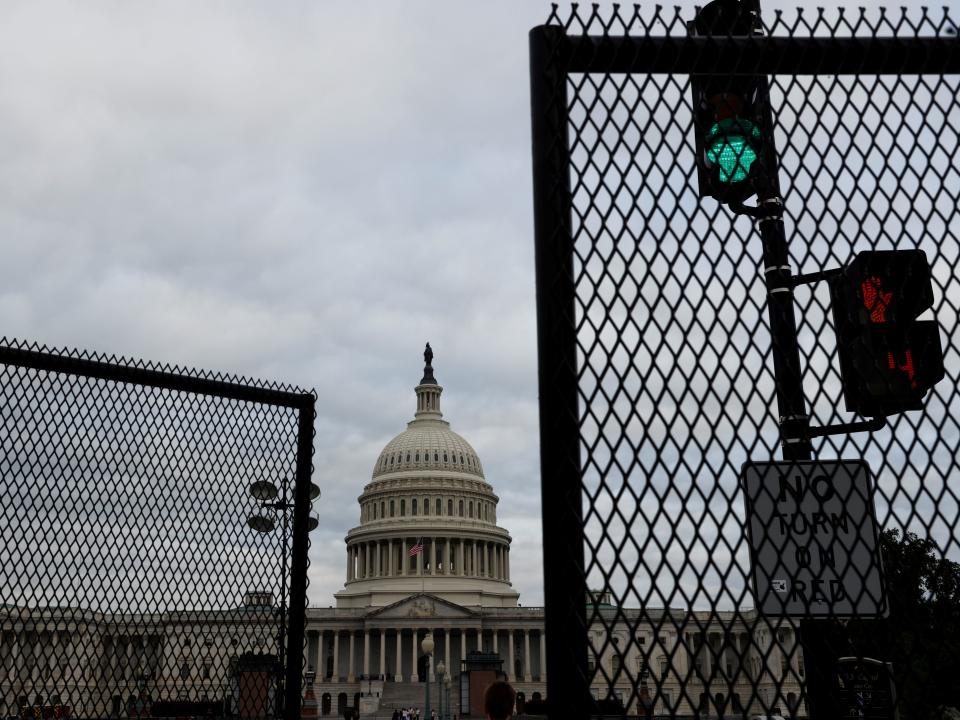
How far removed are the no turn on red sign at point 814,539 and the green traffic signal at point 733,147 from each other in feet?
5.20

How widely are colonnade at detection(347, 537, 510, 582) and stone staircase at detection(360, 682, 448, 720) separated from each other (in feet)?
58.0

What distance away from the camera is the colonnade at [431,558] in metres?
116

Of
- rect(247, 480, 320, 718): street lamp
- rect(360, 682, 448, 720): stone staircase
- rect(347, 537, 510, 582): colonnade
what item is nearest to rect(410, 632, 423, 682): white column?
rect(360, 682, 448, 720): stone staircase

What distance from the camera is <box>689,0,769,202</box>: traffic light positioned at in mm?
4789

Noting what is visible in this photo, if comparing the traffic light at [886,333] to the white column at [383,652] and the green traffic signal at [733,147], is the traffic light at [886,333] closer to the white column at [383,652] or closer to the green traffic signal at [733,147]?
the green traffic signal at [733,147]

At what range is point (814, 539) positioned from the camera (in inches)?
167

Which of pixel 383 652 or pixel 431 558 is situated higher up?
pixel 431 558

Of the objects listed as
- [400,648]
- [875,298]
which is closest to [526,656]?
[400,648]

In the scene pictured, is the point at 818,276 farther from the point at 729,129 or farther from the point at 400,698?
the point at 400,698

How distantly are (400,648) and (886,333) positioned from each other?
10635 cm

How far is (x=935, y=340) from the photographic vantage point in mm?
4504

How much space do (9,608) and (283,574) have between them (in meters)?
2.27

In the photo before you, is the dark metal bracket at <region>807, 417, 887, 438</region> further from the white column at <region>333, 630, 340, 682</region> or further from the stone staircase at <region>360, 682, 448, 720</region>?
the white column at <region>333, 630, 340, 682</region>

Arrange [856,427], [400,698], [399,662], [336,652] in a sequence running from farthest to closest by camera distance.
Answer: [336,652]
[399,662]
[400,698]
[856,427]
